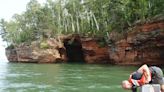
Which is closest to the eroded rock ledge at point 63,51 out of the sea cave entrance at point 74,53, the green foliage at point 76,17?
the sea cave entrance at point 74,53

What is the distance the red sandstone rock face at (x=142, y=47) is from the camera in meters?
43.5

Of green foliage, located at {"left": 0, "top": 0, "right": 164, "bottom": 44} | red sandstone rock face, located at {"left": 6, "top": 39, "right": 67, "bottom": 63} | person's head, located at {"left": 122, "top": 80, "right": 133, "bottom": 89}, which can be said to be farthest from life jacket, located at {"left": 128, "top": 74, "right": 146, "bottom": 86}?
red sandstone rock face, located at {"left": 6, "top": 39, "right": 67, "bottom": 63}

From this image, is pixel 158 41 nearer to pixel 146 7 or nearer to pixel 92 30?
pixel 146 7

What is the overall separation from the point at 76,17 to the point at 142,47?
26.2m

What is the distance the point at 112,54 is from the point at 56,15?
27274 mm

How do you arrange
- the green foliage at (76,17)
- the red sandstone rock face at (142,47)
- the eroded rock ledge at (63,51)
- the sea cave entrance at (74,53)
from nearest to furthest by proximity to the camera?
the red sandstone rock face at (142,47), the green foliage at (76,17), the eroded rock ledge at (63,51), the sea cave entrance at (74,53)

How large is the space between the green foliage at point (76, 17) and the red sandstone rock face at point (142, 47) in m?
2.36

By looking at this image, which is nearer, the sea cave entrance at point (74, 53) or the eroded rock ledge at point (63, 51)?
the eroded rock ledge at point (63, 51)

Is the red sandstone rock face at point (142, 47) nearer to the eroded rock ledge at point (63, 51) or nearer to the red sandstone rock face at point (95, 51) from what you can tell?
the red sandstone rock face at point (95, 51)

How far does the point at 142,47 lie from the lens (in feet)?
155

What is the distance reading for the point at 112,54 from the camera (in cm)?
5116

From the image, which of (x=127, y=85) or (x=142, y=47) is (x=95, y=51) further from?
(x=127, y=85)

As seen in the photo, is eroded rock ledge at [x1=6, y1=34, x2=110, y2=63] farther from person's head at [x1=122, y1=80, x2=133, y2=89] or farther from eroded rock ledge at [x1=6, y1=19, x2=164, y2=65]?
person's head at [x1=122, y1=80, x2=133, y2=89]

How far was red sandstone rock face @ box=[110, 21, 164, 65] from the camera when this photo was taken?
4350cm
